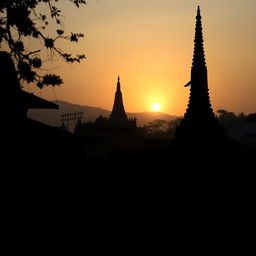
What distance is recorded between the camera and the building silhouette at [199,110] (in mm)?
28906

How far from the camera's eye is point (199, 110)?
29.9 m

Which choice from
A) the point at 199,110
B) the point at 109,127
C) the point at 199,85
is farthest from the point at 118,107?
the point at 199,110

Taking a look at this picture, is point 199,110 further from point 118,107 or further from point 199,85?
point 118,107

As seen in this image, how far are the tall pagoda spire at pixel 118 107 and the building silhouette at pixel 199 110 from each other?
47778 millimetres

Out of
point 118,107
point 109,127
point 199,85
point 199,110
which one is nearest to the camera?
point 199,110

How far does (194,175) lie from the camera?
2703 cm

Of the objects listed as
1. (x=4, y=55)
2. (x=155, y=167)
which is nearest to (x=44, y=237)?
(x=4, y=55)

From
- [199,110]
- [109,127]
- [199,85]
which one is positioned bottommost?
[199,110]

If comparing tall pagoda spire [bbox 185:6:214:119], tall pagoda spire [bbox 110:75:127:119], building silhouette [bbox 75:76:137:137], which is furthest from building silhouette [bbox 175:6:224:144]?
tall pagoda spire [bbox 110:75:127:119]

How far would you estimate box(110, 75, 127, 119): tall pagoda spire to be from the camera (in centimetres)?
7988

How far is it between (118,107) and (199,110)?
53.3 meters

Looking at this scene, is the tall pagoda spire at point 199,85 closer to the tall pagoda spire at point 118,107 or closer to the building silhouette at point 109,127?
the building silhouette at point 109,127

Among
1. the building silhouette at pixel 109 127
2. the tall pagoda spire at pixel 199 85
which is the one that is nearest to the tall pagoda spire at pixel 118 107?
the building silhouette at pixel 109 127

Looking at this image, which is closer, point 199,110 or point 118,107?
point 199,110
